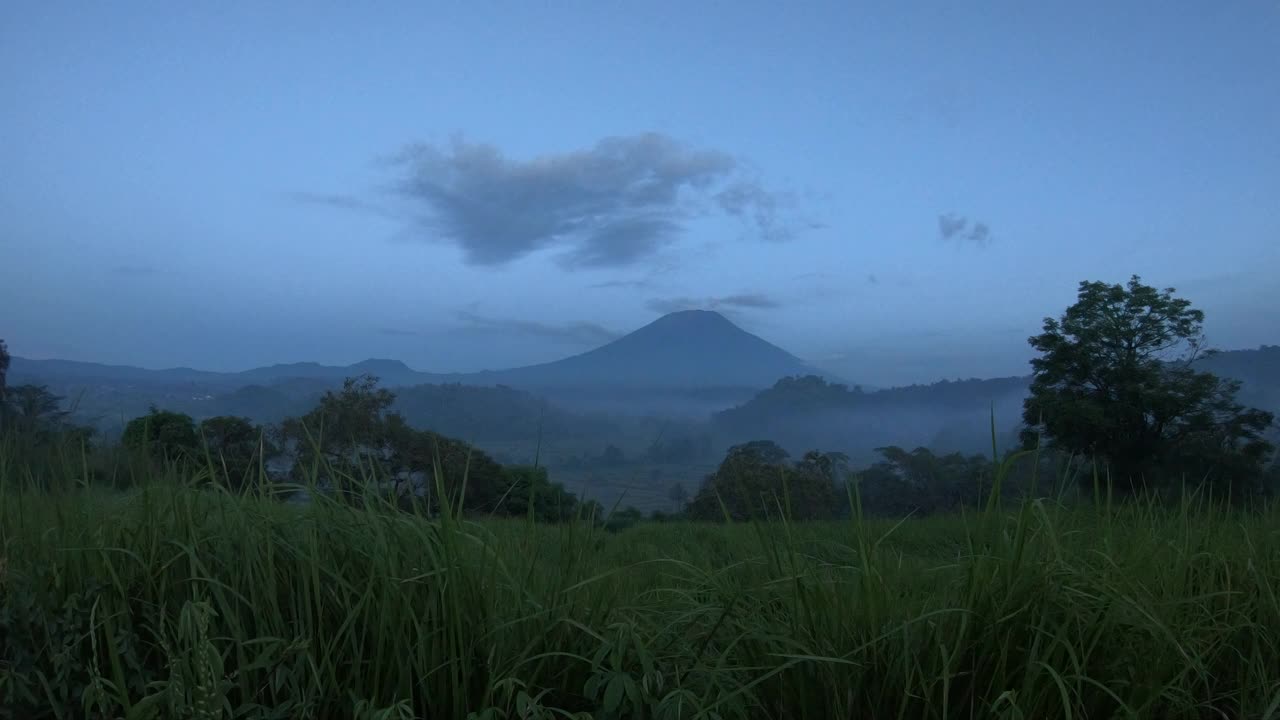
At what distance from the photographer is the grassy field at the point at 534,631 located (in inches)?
84.4

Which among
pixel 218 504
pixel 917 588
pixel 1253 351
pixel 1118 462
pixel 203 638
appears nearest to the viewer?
pixel 203 638

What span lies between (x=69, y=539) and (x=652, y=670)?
2.02m

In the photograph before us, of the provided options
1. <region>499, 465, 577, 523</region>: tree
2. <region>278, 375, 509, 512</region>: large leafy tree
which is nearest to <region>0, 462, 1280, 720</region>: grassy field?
<region>499, 465, 577, 523</region>: tree

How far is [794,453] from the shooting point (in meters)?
18.3

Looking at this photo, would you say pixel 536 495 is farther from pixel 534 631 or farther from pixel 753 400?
pixel 753 400

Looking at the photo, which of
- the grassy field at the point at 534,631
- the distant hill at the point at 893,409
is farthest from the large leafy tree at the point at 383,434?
the distant hill at the point at 893,409

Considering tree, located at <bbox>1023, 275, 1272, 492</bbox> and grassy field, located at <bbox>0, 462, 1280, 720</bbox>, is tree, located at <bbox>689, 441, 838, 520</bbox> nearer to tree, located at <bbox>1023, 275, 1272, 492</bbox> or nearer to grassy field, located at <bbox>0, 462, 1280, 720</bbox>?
tree, located at <bbox>1023, 275, 1272, 492</bbox>

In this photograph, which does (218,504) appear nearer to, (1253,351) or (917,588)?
(917,588)

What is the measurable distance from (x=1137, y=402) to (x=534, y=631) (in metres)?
15.0

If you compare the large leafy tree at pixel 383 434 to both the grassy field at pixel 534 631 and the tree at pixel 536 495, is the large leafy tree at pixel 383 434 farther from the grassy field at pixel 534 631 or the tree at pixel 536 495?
the grassy field at pixel 534 631

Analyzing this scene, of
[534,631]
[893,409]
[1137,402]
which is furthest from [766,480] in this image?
[893,409]

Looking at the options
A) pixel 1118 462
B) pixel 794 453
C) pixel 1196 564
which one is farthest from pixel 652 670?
pixel 794 453

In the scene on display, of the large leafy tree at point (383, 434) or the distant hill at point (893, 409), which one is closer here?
the large leafy tree at point (383, 434)

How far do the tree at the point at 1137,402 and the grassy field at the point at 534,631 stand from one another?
1302 cm
